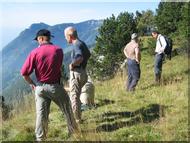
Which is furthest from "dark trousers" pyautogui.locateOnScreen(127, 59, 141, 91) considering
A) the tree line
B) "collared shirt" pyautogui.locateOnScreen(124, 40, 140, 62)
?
the tree line

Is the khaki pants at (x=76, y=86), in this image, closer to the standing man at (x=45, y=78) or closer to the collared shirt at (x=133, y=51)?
the standing man at (x=45, y=78)

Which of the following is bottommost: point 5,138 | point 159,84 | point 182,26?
point 5,138

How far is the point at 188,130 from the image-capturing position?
9750 millimetres

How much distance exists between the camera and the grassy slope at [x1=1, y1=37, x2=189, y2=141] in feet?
32.1

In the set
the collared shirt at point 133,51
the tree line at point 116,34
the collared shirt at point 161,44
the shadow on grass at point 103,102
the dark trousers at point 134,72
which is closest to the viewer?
the shadow on grass at point 103,102

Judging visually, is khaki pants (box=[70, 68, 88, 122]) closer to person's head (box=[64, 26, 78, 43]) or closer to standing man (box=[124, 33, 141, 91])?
person's head (box=[64, 26, 78, 43])

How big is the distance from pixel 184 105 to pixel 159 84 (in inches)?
169

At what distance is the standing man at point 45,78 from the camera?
9.70 metres

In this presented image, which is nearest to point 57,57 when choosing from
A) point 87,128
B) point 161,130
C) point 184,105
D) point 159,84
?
point 87,128

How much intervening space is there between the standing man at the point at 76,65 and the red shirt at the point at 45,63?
1038 millimetres

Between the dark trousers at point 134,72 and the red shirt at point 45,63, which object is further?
the dark trousers at point 134,72

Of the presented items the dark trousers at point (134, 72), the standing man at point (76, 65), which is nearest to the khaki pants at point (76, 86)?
the standing man at point (76, 65)

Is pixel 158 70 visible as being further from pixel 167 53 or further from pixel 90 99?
pixel 90 99

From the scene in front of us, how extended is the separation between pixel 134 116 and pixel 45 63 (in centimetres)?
298
